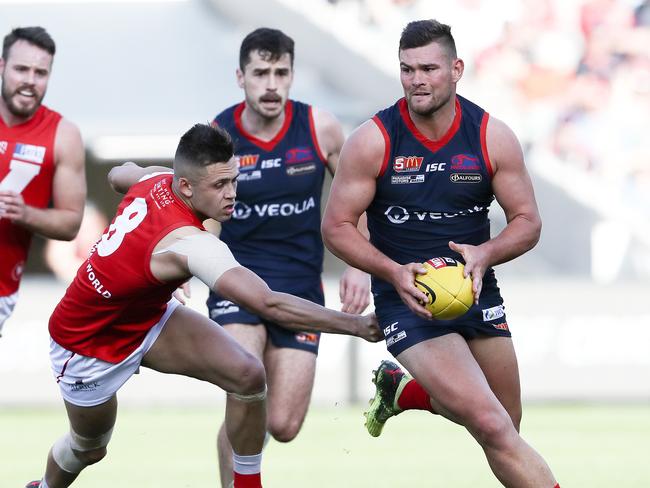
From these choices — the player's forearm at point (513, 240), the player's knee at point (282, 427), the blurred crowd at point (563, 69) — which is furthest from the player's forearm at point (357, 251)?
the blurred crowd at point (563, 69)

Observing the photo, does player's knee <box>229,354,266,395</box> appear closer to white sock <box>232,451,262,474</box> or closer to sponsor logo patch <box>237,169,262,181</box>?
white sock <box>232,451,262,474</box>

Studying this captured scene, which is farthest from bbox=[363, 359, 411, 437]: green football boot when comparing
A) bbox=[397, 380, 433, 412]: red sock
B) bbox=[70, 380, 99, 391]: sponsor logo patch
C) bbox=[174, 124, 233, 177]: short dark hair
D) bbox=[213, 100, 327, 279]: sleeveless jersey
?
bbox=[174, 124, 233, 177]: short dark hair

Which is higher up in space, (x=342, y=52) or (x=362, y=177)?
(x=342, y=52)

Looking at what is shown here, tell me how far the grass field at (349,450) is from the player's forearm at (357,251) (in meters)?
2.53

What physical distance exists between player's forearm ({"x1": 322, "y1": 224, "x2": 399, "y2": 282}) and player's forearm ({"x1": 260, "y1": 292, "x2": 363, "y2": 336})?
1.03 feet

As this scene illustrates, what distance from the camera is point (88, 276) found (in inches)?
241

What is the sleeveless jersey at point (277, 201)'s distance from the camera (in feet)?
24.7

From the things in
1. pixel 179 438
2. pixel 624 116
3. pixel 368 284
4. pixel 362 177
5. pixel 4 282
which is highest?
pixel 624 116

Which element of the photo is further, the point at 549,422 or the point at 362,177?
the point at 549,422

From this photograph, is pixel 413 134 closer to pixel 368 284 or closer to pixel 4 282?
pixel 368 284

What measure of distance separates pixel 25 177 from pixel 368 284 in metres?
2.28

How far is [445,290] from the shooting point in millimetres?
5594

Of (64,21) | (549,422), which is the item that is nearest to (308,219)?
(549,422)

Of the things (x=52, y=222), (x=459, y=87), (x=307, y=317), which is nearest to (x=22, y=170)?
(x=52, y=222)
